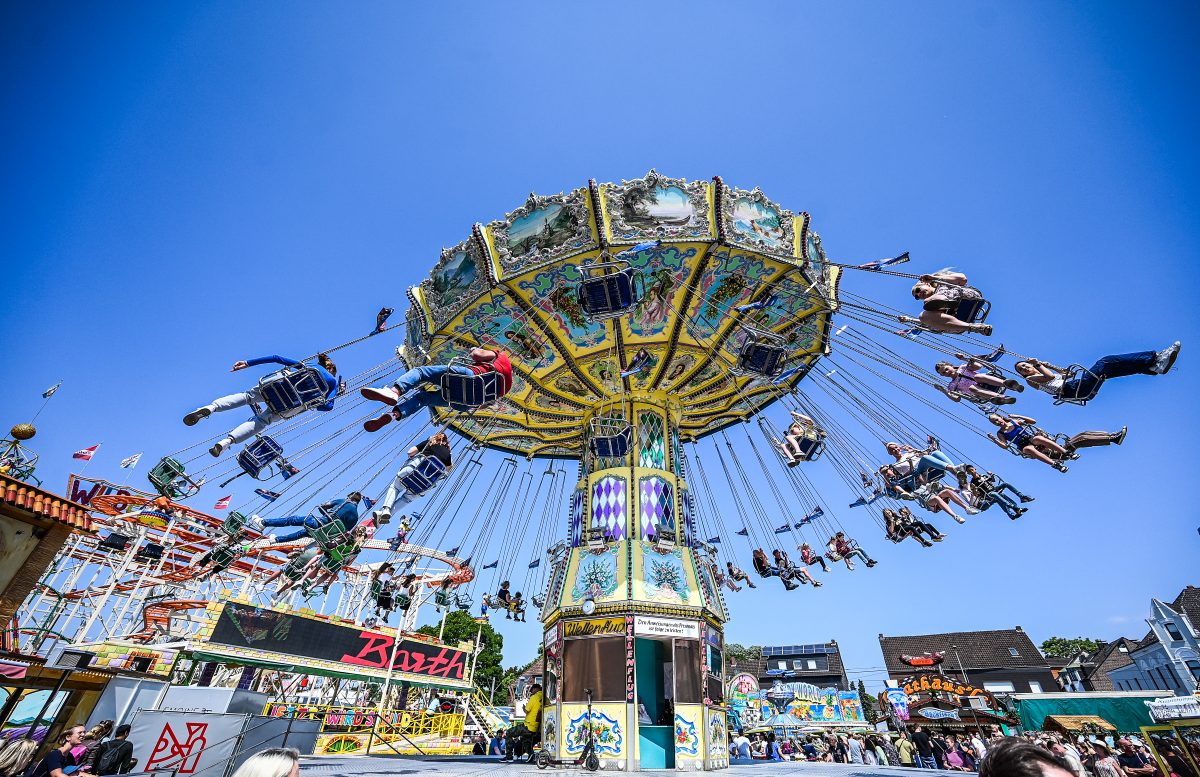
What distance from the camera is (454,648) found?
23641mm

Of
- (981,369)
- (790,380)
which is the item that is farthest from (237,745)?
(790,380)

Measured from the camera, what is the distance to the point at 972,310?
9555 mm

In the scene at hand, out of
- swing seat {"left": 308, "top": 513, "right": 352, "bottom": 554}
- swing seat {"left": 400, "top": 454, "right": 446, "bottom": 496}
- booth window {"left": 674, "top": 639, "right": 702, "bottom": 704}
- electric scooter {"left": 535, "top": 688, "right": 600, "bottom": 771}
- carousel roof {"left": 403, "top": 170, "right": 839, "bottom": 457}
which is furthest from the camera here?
booth window {"left": 674, "top": 639, "right": 702, "bottom": 704}

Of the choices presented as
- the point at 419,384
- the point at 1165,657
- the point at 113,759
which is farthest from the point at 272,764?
the point at 1165,657

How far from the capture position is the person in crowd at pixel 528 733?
1429 cm

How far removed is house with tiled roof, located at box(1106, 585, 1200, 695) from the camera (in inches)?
1067

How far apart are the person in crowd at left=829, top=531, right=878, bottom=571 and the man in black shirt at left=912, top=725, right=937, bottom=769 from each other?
28.5 ft

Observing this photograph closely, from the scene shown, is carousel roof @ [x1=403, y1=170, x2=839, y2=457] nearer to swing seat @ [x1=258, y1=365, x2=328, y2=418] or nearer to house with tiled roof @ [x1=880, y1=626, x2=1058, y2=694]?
swing seat @ [x1=258, y1=365, x2=328, y2=418]

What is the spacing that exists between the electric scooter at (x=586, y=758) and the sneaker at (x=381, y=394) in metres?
7.89

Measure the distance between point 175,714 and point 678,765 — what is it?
985 centimetres

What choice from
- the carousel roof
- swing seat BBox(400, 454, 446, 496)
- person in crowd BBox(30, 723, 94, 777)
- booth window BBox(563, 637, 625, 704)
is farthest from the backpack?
the carousel roof

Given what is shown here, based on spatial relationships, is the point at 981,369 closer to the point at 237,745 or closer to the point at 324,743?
the point at 237,745

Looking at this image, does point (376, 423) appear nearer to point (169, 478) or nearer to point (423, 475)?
point (423, 475)

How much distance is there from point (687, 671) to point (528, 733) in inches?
195
